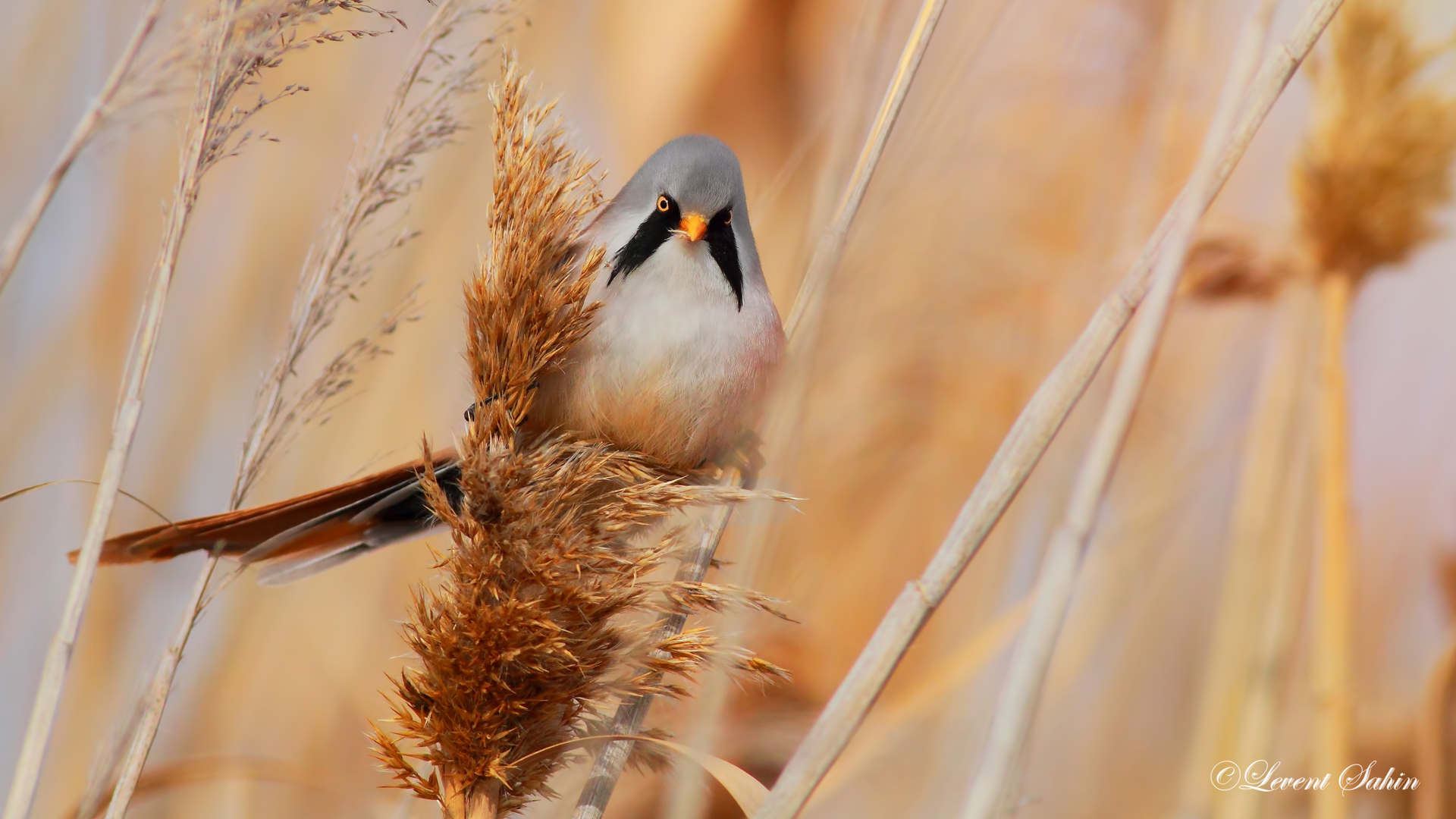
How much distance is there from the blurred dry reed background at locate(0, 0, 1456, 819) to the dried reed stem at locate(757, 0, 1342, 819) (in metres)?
0.53

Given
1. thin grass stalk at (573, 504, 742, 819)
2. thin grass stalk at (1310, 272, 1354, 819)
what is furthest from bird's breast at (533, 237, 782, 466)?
thin grass stalk at (1310, 272, 1354, 819)

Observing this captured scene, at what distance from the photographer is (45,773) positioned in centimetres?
187

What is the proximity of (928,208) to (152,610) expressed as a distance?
1663 mm

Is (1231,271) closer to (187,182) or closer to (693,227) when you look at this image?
(693,227)

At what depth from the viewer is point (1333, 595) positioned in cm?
151

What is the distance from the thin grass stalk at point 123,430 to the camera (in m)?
0.86

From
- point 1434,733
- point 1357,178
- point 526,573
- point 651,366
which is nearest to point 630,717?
point 526,573

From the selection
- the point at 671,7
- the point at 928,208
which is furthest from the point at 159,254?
the point at 671,7

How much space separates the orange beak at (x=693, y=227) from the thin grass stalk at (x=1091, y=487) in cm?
51

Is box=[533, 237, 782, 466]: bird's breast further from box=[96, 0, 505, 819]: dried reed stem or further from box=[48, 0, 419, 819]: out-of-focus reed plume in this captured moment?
box=[48, 0, 419, 819]: out-of-focus reed plume

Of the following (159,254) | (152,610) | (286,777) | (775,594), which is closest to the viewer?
(159,254)

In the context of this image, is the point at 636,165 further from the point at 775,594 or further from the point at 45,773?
the point at 45,773

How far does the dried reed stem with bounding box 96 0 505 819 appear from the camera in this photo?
1.04 metres

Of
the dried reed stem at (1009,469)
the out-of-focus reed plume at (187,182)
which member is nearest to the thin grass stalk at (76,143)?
the out-of-focus reed plume at (187,182)
